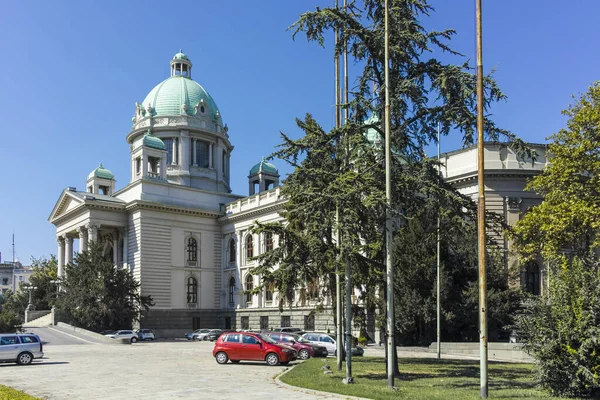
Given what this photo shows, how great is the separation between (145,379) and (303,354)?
11664 mm

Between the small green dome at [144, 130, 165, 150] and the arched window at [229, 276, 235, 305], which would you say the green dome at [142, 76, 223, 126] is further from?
the arched window at [229, 276, 235, 305]

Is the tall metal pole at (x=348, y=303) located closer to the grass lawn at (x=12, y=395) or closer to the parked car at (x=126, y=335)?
the grass lawn at (x=12, y=395)

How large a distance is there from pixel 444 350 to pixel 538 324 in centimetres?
2331

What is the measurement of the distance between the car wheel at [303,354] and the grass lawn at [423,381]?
264 cm

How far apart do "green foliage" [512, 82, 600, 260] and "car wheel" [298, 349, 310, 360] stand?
1185cm

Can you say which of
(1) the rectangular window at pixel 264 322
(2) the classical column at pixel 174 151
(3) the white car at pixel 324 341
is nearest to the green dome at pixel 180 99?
(2) the classical column at pixel 174 151

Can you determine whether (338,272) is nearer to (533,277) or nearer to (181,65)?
(533,277)

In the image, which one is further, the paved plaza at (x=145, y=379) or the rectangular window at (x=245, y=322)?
the rectangular window at (x=245, y=322)

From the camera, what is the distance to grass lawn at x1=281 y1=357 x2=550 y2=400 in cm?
1788

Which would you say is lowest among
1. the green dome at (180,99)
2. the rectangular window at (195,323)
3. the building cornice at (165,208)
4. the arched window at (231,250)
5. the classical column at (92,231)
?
the rectangular window at (195,323)

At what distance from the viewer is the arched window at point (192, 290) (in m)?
70.1

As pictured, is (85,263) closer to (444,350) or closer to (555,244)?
(444,350)

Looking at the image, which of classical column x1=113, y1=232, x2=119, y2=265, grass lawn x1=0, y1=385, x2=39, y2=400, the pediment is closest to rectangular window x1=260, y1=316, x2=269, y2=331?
classical column x1=113, y1=232, x2=119, y2=265

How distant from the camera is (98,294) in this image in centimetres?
5825
